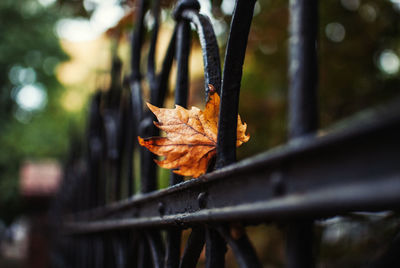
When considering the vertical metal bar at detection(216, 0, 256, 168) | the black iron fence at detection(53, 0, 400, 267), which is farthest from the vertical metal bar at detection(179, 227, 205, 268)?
the vertical metal bar at detection(216, 0, 256, 168)

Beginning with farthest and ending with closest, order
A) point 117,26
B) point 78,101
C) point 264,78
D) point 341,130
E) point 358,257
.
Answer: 1. point 78,101
2. point 264,78
3. point 117,26
4. point 358,257
5. point 341,130

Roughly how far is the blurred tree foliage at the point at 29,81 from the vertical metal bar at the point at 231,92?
12.7 meters

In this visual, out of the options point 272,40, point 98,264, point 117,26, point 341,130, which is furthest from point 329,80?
point 341,130

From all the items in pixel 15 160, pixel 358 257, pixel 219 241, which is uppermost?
pixel 15 160

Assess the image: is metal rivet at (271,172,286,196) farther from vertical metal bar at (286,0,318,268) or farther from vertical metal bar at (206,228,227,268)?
vertical metal bar at (206,228,227,268)

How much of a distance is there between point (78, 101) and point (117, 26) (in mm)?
15036

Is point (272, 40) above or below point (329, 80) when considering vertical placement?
above

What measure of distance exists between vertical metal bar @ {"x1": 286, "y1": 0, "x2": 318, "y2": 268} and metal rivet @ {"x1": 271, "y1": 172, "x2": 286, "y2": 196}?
0.11ft

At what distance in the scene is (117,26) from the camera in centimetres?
186

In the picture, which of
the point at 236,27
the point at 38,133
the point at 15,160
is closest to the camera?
the point at 236,27

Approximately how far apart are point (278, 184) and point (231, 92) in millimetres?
171

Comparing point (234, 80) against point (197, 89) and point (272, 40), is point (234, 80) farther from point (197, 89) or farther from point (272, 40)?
point (197, 89)

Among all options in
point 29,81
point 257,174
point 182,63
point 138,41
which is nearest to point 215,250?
point 257,174

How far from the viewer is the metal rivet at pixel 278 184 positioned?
31 centimetres
